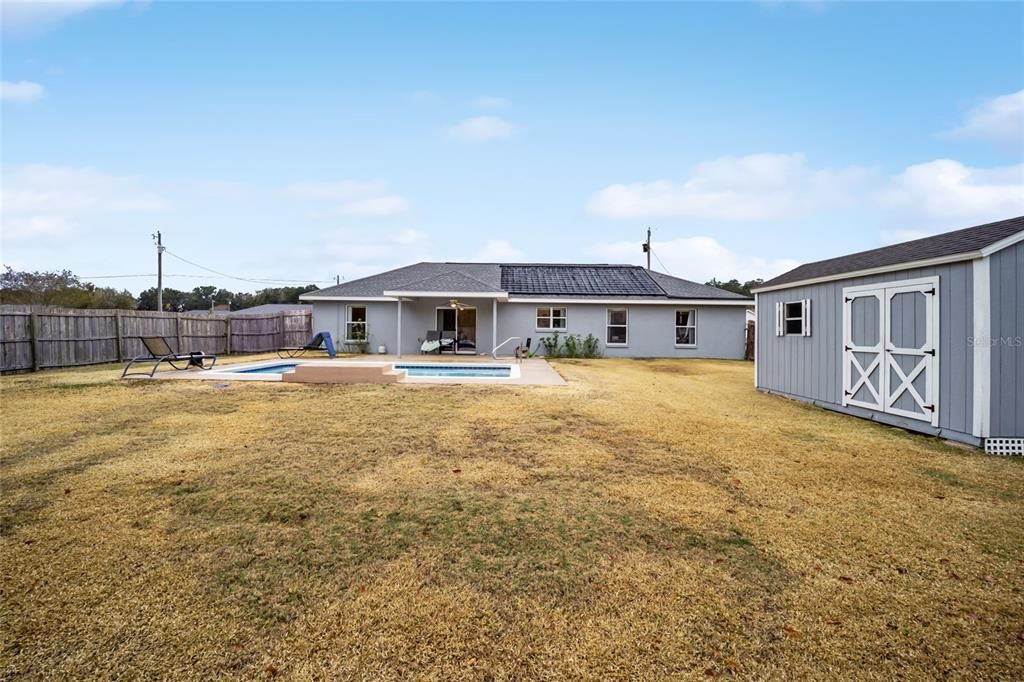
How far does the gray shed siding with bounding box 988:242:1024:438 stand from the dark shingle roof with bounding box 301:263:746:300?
13028 mm

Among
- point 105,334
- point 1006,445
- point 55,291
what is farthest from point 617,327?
point 55,291

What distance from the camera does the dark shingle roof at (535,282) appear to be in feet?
58.9

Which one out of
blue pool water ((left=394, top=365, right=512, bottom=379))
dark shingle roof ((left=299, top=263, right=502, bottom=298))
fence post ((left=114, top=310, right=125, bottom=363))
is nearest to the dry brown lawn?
blue pool water ((left=394, top=365, right=512, bottom=379))

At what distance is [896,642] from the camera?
7.06 feet

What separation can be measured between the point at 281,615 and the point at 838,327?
921cm

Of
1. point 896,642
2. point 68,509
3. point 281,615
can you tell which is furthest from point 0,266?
point 896,642

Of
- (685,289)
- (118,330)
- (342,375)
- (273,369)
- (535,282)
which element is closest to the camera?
(342,375)

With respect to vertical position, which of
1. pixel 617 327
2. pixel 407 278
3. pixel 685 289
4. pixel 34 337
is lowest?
pixel 34 337

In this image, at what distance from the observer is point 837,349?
26.9 ft

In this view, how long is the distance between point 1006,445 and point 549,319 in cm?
1476

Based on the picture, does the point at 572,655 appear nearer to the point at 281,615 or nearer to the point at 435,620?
the point at 435,620

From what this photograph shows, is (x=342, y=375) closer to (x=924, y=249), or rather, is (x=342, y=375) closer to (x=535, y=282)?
(x=924, y=249)

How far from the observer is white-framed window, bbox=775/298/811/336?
9.04 metres

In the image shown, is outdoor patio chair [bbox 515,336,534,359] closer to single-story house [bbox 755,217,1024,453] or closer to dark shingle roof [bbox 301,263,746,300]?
dark shingle roof [bbox 301,263,746,300]
